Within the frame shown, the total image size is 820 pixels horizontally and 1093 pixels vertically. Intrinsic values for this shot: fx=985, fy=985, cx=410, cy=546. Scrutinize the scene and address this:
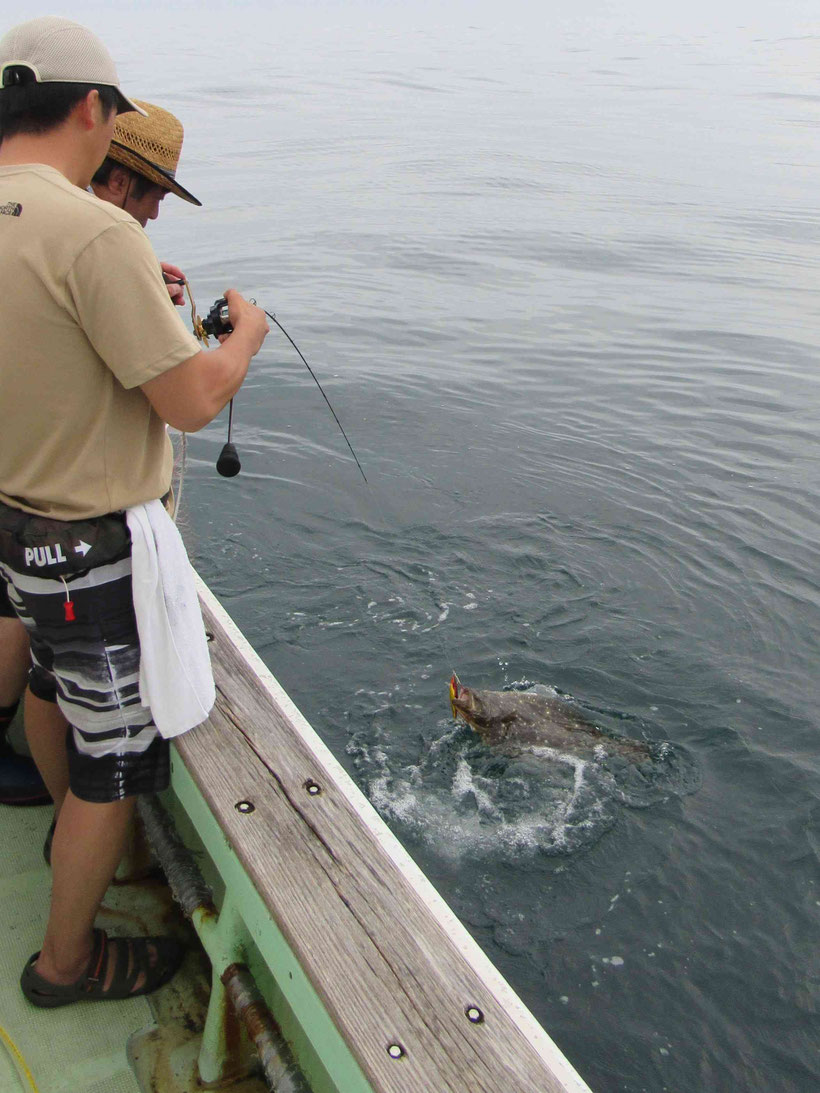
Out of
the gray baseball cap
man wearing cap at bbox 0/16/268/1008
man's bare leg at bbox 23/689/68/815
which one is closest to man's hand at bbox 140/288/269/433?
man wearing cap at bbox 0/16/268/1008

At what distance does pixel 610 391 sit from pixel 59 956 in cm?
915

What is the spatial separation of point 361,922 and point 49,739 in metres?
1.24

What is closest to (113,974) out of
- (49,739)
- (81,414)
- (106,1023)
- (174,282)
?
(106,1023)

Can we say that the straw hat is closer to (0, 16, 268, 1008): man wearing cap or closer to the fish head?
(0, 16, 268, 1008): man wearing cap

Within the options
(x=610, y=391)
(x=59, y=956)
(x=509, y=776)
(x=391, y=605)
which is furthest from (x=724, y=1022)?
(x=610, y=391)

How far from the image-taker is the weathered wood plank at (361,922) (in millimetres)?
1950

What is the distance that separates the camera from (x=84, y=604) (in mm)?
2404

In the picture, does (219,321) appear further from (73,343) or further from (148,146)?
(73,343)

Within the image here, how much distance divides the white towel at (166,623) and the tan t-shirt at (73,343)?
0.11 metres

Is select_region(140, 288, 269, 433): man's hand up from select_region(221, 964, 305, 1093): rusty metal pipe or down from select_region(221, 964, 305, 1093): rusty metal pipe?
up

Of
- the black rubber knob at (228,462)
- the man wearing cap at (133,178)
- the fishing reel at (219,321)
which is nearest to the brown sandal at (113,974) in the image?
the man wearing cap at (133,178)

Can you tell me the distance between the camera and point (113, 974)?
110 inches

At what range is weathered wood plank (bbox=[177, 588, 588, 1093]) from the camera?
1.95 metres

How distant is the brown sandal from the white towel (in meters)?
0.72
